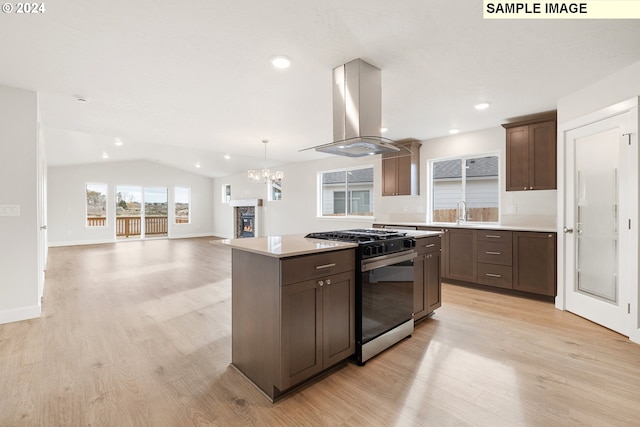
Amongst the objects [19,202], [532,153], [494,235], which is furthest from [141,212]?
[532,153]

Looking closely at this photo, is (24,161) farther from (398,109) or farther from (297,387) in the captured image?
(398,109)

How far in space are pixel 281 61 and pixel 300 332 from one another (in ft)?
7.53

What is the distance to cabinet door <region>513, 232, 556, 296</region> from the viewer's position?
12.2 ft

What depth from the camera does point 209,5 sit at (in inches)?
→ 75.8

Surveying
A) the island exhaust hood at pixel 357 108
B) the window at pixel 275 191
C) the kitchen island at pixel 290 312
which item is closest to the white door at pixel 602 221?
the island exhaust hood at pixel 357 108

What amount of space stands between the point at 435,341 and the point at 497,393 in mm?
767

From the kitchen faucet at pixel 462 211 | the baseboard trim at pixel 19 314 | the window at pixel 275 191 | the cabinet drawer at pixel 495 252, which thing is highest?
the window at pixel 275 191

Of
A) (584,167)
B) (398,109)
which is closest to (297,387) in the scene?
(398,109)

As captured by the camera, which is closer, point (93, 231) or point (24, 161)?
point (24, 161)

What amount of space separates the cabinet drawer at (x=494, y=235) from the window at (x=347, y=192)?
2.68m

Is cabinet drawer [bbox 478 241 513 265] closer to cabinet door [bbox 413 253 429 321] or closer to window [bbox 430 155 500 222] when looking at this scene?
window [bbox 430 155 500 222]


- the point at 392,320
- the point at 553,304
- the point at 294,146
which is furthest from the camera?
the point at 294,146

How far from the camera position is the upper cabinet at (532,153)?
3.89m

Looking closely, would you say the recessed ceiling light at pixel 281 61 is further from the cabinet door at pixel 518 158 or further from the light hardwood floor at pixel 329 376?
the cabinet door at pixel 518 158
